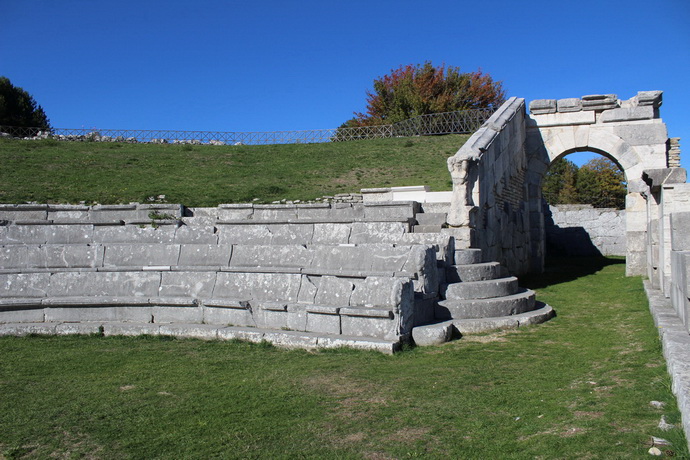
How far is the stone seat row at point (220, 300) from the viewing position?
21.7 feet

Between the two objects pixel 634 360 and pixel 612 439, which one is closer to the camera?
pixel 612 439

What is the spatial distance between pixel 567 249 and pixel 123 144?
20.4 m

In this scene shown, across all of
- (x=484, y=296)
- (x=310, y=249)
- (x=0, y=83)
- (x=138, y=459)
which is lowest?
(x=138, y=459)

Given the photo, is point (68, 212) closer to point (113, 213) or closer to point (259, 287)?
point (113, 213)

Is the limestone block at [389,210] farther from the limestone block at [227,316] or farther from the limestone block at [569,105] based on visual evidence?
the limestone block at [569,105]

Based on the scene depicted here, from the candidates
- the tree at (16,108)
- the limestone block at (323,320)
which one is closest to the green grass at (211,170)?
the limestone block at (323,320)

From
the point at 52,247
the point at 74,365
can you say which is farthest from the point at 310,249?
the point at 52,247

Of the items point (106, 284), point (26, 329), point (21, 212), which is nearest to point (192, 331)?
point (106, 284)

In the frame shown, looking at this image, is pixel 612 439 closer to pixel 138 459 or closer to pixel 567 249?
pixel 138 459

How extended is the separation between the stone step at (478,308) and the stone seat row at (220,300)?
81 cm

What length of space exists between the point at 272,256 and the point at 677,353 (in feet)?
17.1

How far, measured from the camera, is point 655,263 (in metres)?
10.0

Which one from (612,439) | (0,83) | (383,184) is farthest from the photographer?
(0,83)

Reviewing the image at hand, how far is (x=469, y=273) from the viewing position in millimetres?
8086
